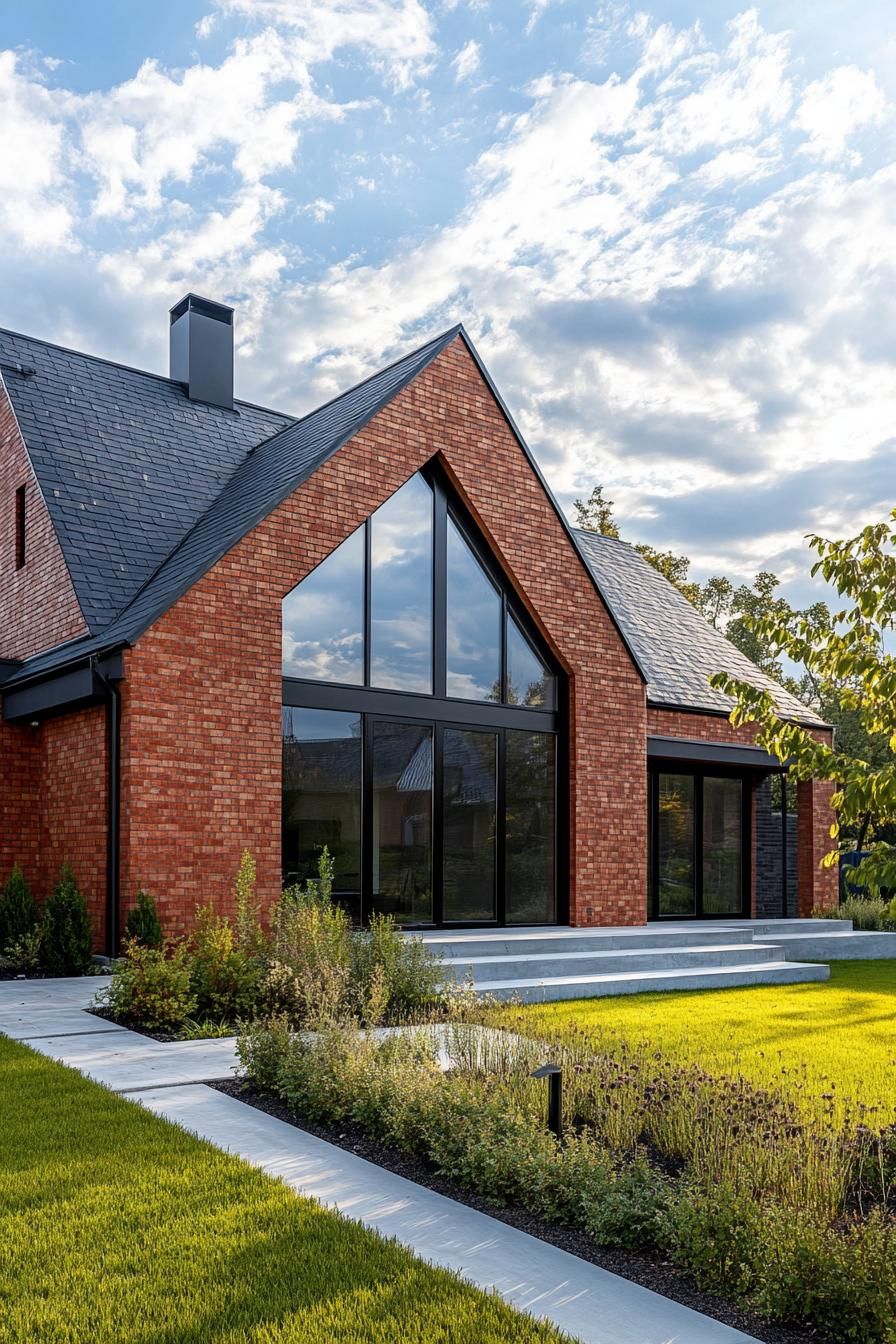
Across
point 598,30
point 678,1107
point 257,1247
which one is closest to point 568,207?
point 598,30

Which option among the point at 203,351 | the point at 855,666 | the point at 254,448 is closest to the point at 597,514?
the point at 203,351

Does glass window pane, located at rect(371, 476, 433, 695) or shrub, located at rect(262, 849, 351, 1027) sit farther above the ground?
glass window pane, located at rect(371, 476, 433, 695)

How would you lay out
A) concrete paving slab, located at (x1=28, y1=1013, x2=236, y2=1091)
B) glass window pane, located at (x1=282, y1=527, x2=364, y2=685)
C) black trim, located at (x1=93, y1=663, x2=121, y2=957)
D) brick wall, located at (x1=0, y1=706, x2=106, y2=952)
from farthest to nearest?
glass window pane, located at (x1=282, y1=527, x2=364, y2=685)
brick wall, located at (x1=0, y1=706, x2=106, y2=952)
black trim, located at (x1=93, y1=663, x2=121, y2=957)
concrete paving slab, located at (x1=28, y1=1013, x2=236, y2=1091)

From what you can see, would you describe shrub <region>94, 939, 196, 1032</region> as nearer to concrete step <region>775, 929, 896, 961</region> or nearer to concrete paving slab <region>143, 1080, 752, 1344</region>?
concrete paving slab <region>143, 1080, 752, 1344</region>

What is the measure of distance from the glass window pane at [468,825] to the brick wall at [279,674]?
1418 millimetres

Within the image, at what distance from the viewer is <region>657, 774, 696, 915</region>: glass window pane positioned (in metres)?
17.8

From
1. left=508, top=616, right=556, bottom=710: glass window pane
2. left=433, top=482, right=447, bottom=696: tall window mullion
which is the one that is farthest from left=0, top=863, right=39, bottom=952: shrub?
left=508, top=616, right=556, bottom=710: glass window pane

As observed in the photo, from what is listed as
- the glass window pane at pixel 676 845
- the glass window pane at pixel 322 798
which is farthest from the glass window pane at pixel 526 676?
the glass window pane at pixel 676 845

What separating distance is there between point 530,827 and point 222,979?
6.09 metres

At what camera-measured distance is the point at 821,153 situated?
8.69 m

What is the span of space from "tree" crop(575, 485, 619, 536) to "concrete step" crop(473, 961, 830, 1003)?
24.9m

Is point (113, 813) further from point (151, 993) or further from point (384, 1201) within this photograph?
point (384, 1201)

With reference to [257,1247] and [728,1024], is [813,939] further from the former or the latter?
[257,1247]

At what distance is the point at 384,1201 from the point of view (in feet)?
15.7
